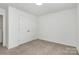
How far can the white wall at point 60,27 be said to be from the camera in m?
3.45

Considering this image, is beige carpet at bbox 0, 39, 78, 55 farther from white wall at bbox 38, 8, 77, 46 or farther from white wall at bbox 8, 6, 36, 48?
white wall at bbox 38, 8, 77, 46

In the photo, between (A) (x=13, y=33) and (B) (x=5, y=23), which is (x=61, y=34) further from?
(B) (x=5, y=23)

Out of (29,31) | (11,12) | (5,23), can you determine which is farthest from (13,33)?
(29,31)

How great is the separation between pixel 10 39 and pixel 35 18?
2979 millimetres

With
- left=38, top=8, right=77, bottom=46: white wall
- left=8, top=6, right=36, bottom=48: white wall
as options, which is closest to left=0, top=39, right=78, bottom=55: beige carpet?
left=8, top=6, right=36, bottom=48: white wall

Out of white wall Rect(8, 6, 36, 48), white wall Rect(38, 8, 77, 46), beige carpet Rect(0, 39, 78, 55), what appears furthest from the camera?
white wall Rect(38, 8, 77, 46)

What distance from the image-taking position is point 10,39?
127 inches

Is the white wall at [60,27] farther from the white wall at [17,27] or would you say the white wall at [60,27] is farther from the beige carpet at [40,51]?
the white wall at [17,27]

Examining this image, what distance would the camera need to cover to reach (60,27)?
4.05 m

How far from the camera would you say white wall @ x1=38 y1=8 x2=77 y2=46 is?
345 centimetres

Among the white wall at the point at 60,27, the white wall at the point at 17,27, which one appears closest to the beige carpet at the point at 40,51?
the white wall at the point at 17,27

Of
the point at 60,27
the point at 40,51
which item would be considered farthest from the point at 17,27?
the point at 60,27

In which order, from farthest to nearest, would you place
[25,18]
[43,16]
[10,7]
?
1. [43,16]
2. [25,18]
3. [10,7]

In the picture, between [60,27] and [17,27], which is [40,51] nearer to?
[17,27]
